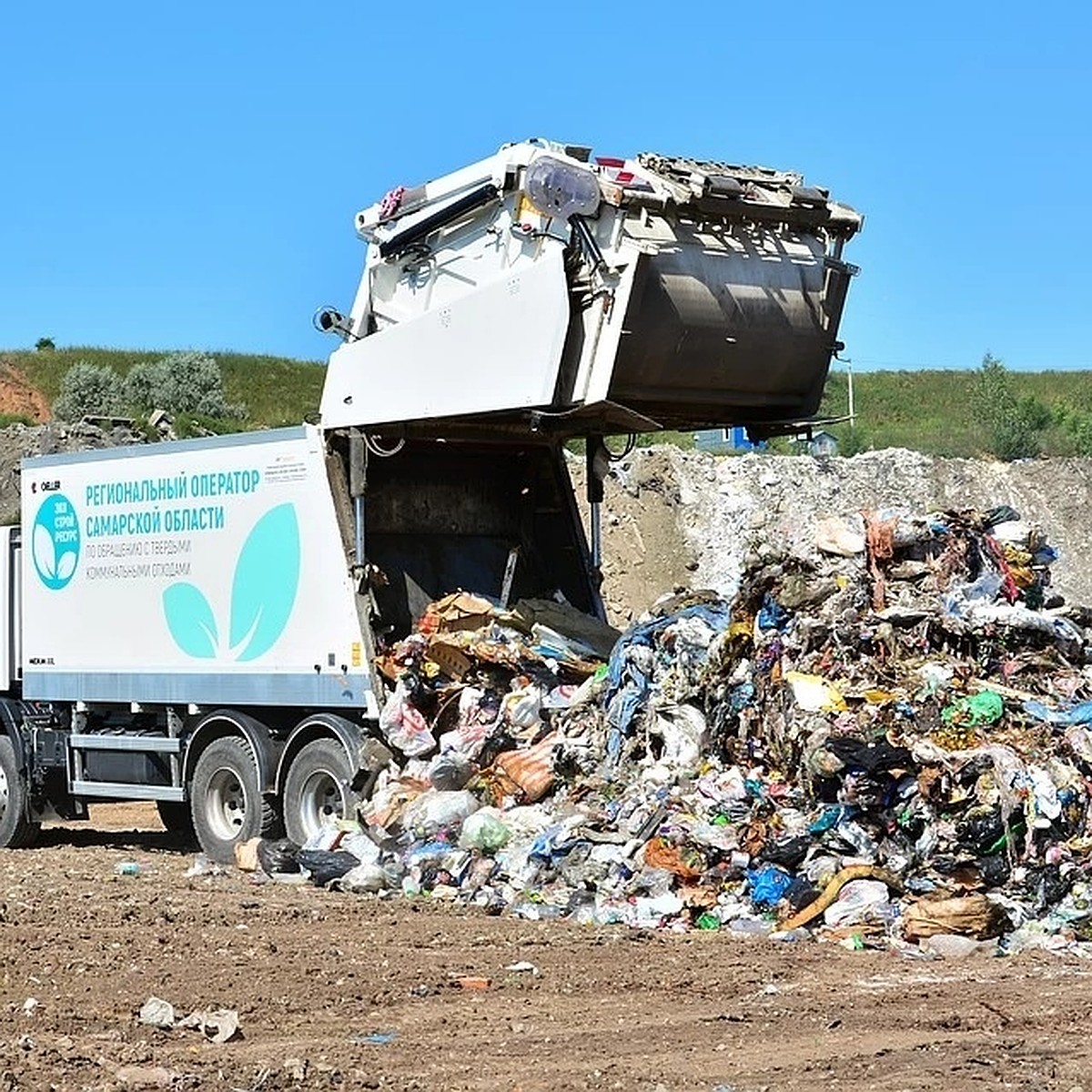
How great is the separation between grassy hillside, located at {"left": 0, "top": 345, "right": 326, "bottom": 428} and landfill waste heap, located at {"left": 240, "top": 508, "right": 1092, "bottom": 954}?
43.9 metres

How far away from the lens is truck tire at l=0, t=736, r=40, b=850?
15.4m

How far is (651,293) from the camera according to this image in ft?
37.1

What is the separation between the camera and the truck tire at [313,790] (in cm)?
1280

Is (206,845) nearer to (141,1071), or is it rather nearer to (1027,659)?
(1027,659)

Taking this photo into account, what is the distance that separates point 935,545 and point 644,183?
2.62 m

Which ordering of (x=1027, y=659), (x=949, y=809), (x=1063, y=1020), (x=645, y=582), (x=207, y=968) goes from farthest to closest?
(x=645, y=582) → (x=1027, y=659) → (x=949, y=809) → (x=207, y=968) → (x=1063, y=1020)

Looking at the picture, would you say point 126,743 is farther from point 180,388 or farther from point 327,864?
point 180,388

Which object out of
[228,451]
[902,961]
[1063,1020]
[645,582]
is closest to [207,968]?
[902,961]

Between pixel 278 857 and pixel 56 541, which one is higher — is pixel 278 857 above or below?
below

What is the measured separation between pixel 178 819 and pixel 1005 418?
3341 centimetres

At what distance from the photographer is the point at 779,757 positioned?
1064 cm

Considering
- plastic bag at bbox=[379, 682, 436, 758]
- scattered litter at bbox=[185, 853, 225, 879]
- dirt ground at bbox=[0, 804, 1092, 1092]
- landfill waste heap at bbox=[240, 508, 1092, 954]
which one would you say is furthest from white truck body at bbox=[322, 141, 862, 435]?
dirt ground at bbox=[0, 804, 1092, 1092]

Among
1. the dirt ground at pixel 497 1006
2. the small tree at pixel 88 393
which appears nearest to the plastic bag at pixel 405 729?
the dirt ground at pixel 497 1006

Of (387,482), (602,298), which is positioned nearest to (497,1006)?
(602,298)
